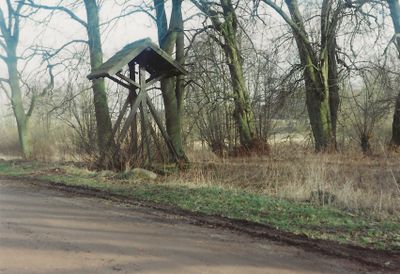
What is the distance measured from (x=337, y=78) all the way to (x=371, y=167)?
6499 millimetres

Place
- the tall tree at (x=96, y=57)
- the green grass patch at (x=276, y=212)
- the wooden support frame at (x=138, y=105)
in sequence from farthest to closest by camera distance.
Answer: the tall tree at (x=96, y=57), the wooden support frame at (x=138, y=105), the green grass patch at (x=276, y=212)

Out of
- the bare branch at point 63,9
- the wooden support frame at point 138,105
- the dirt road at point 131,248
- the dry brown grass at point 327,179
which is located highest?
the bare branch at point 63,9

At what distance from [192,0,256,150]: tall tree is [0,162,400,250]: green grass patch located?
755 centimetres

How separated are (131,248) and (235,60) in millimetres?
13143

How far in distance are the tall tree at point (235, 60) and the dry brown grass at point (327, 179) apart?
13.1 ft

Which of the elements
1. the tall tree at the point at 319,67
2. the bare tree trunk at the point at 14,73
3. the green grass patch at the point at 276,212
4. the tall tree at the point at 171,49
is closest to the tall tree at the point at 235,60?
the tall tree at the point at 171,49

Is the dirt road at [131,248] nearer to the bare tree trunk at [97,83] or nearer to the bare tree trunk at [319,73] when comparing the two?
the bare tree trunk at [97,83]

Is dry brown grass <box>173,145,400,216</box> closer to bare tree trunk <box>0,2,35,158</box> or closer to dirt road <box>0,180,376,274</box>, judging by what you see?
dirt road <box>0,180,376,274</box>

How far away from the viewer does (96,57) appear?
16.4 m

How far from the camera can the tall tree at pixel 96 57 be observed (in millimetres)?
15945

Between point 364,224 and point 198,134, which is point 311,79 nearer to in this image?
point 198,134

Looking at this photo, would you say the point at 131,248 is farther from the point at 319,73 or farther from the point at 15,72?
the point at 15,72

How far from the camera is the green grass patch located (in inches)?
229

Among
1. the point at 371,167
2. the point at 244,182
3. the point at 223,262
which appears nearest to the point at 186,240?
the point at 223,262
